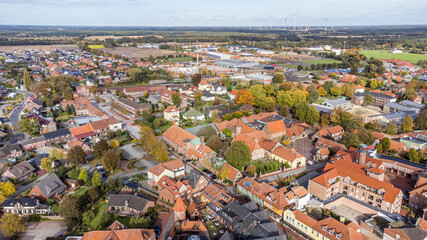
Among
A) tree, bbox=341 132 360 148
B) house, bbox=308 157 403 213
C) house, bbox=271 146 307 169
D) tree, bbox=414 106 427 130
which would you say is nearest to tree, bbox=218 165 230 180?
house, bbox=271 146 307 169

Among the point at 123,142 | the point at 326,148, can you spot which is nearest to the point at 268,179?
the point at 326,148

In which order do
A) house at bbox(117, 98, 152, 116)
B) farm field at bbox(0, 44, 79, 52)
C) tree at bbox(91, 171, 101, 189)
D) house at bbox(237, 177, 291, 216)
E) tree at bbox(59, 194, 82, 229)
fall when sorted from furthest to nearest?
1. farm field at bbox(0, 44, 79, 52)
2. house at bbox(117, 98, 152, 116)
3. tree at bbox(91, 171, 101, 189)
4. house at bbox(237, 177, 291, 216)
5. tree at bbox(59, 194, 82, 229)

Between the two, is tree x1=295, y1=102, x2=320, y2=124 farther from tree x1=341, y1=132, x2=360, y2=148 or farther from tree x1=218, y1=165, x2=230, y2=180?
tree x1=218, y1=165, x2=230, y2=180

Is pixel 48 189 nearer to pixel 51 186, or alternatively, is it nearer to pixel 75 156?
pixel 51 186

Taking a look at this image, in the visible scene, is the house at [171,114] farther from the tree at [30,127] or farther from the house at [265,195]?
the house at [265,195]

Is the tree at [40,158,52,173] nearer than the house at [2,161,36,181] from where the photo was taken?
No

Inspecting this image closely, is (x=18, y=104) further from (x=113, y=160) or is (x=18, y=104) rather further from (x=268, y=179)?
(x=268, y=179)
